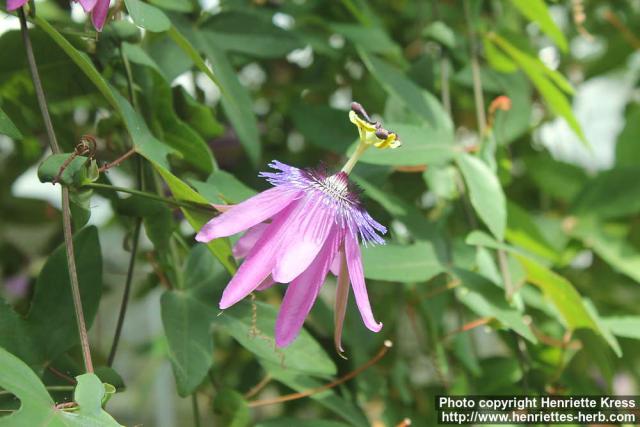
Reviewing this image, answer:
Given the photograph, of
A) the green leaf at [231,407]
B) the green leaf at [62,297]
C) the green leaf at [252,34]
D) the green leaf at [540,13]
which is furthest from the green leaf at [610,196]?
the green leaf at [62,297]

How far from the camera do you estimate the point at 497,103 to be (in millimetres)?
840

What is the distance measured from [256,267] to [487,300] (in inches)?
11.5

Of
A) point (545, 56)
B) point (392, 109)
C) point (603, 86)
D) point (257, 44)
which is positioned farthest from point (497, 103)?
point (603, 86)

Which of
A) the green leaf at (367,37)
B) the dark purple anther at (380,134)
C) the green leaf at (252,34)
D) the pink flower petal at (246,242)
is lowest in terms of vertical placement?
the pink flower petal at (246,242)

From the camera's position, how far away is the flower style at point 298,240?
1.59 ft

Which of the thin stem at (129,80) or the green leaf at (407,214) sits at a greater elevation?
the thin stem at (129,80)

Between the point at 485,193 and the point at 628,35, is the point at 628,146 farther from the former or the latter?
the point at 485,193

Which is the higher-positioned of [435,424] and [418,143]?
[418,143]

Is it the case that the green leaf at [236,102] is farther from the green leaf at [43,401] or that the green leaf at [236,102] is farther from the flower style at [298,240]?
the green leaf at [43,401]

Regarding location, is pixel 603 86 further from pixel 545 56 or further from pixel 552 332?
pixel 552 332

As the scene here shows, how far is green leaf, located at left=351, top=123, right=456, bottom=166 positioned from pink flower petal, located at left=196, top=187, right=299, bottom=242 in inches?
7.6

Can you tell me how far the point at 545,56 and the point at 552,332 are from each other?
0.45m

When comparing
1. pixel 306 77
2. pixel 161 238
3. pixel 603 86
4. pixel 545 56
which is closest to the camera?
pixel 161 238

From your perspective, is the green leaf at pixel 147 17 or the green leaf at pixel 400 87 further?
the green leaf at pixel 400 87
